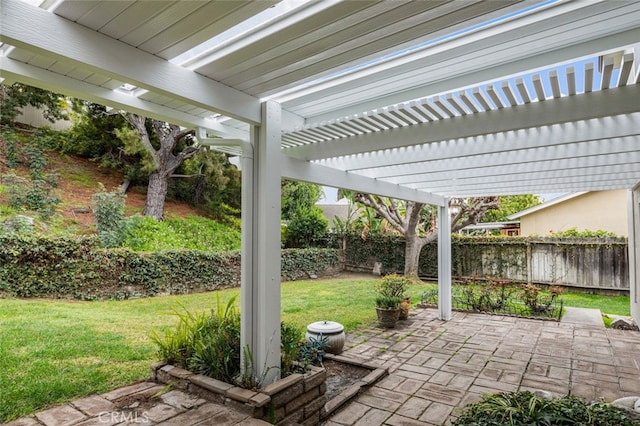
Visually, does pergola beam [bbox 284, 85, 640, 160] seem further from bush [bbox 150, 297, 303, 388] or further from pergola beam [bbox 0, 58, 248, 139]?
bush [bbox 150, 297, 303, 388]

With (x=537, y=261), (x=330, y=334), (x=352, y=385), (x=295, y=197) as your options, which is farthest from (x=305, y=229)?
(x=352, y=385)

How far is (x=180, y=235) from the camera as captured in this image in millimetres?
12875

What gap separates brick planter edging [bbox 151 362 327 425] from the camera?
10.2ft

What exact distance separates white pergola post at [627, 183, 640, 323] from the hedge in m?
10.3

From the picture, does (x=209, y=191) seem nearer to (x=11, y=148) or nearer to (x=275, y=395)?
(x=11, y=148)

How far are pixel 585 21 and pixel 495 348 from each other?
5.47 meters

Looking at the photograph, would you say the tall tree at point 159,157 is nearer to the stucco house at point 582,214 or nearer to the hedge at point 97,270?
the hedge at point 97,270

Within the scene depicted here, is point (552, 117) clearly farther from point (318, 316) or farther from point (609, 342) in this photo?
point (318, 316)

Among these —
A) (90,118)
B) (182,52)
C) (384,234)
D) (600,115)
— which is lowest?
(384,234)

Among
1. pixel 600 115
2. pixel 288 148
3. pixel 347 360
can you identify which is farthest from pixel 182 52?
pixel 347 360

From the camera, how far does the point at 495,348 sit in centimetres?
619

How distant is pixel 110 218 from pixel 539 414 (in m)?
10.8

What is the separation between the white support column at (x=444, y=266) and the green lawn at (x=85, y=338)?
1660mm

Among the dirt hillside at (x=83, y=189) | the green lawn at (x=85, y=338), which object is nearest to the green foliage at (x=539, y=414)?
the green lawn at (x=85, y=338)
